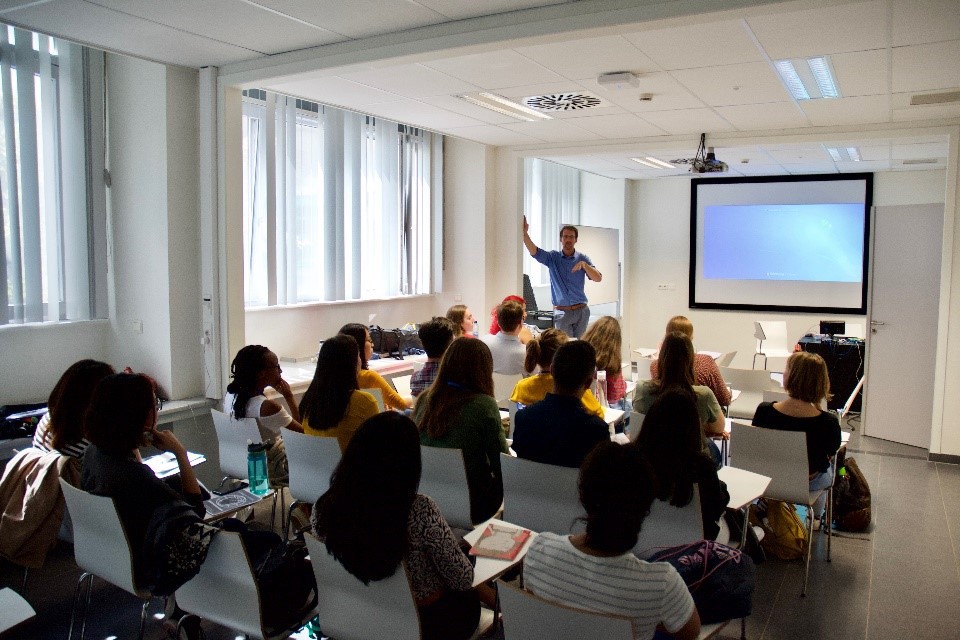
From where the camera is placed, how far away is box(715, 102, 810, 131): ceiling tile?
229 inches

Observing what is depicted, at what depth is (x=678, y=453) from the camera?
2.71 metres

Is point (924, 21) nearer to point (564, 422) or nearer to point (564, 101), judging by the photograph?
point (564, 101)

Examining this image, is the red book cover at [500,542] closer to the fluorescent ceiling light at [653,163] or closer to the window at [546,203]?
the fluorescent ceiling light at [653,163]

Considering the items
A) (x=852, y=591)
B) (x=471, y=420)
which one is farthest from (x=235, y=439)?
(x=852, y=591)

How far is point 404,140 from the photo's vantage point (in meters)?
7.84


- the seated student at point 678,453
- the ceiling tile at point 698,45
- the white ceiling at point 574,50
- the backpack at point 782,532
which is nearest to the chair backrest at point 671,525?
the seated student at point 678,453

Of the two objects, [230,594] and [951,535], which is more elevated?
[230,594]

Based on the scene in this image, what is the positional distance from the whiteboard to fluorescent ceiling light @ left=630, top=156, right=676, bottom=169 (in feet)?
3.56

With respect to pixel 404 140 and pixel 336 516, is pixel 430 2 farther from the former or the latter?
pixel 404 140

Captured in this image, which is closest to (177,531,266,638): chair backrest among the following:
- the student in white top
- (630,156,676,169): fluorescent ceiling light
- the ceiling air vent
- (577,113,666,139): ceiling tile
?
the student in white top

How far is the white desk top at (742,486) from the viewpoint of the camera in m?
2.93

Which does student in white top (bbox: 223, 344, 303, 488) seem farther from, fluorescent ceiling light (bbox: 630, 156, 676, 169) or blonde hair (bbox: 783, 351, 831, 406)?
fluorescent ceiling light (bbox: 630, 156, 676, 169)

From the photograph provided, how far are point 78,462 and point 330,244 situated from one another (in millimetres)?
4078

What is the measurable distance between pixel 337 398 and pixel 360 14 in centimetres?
209
